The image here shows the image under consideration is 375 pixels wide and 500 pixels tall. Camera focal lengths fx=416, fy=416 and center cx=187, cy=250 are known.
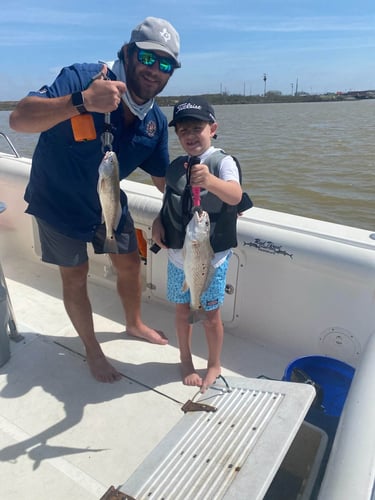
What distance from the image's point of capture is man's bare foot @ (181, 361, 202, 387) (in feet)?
8.86

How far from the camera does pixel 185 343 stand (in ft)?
8.87

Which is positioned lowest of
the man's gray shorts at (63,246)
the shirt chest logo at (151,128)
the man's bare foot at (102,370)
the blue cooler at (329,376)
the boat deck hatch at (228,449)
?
the man's bare foot at (102,370)

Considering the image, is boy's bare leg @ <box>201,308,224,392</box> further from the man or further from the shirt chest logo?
the shirt chest logo

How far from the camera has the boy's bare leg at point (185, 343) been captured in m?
2.62

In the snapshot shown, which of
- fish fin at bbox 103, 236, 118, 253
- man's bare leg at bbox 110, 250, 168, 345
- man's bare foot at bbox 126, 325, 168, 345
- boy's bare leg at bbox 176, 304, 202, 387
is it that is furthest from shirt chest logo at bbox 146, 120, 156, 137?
man's bare foot at bbox 126, 325, 168, 345

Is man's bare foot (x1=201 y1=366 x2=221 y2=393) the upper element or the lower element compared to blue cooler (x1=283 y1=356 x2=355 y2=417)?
lower

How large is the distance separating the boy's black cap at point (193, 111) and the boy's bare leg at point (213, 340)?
112 centimetres

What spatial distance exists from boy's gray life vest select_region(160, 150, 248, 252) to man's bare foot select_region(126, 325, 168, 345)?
0.99 metres

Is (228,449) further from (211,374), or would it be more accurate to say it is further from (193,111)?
(193,111)

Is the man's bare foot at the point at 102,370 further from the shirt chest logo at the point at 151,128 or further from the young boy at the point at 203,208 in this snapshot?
the shirt chest logo at the point at 151,128

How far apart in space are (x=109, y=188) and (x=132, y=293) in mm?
1190

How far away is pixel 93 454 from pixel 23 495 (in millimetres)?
377

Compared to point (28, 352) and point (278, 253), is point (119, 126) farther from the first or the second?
point (28, 352)

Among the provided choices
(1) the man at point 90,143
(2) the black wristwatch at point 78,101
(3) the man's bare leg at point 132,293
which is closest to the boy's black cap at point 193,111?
(1) the man at point 90,143
